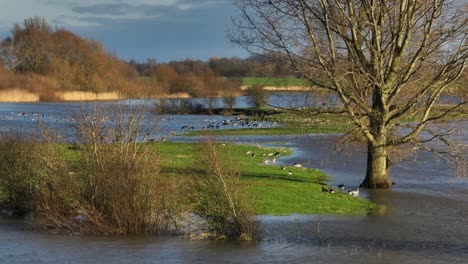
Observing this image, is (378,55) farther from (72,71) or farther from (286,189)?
(72,71)

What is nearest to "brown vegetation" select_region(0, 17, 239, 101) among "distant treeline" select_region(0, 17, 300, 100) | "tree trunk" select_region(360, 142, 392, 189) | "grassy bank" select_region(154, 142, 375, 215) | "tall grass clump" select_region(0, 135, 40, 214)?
"distant treeline" select_region(0, 17, 300, 100)

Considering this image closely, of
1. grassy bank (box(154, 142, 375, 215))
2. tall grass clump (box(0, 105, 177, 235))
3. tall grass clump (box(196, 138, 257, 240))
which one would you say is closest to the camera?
tall grass clump (box(196, 138, 257, 240))

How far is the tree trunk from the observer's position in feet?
77.6

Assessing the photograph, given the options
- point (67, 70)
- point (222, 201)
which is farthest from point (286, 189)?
point (67, 70)

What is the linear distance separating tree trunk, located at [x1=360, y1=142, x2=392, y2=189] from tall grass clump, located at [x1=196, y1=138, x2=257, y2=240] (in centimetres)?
965

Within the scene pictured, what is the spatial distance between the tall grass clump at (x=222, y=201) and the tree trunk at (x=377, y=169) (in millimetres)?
9646

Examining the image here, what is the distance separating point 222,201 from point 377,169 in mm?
10660

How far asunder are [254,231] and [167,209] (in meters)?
2.11

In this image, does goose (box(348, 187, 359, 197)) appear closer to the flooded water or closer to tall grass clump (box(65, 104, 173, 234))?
the flooded water

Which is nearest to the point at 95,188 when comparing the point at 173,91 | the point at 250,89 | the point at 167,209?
the point at 167,209

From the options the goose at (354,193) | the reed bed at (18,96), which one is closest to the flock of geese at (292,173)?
the goose at (354,193)

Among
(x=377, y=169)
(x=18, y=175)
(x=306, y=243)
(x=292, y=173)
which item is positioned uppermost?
(x=18, y=175)

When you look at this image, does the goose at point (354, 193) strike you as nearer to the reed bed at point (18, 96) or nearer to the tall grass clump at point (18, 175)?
the tall grass clump at point (18, 175)

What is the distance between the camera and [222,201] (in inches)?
575
